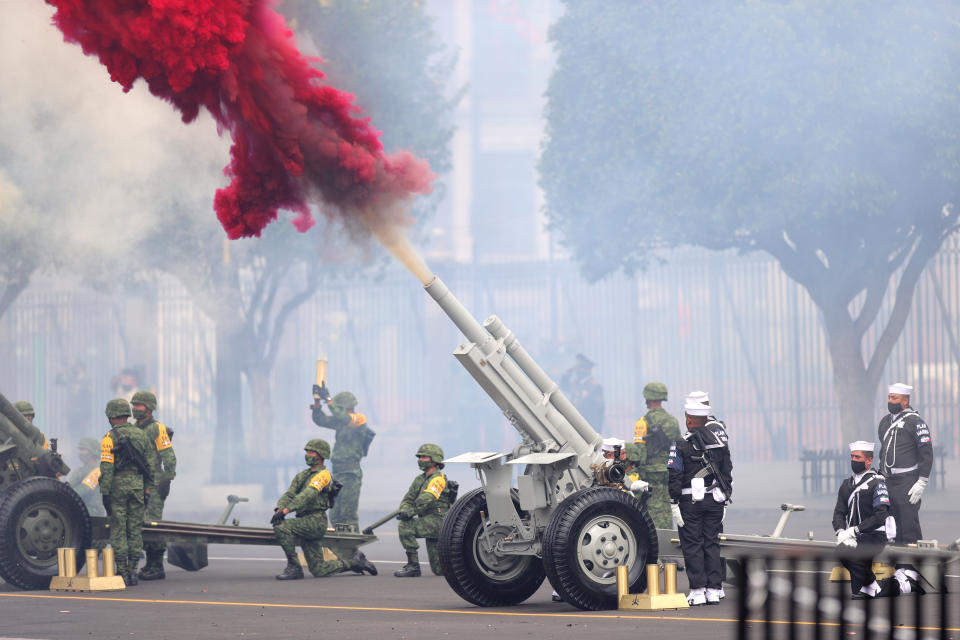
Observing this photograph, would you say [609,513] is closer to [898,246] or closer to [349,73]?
[898,246]

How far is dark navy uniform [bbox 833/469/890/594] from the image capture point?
13.0m

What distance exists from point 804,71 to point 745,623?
43.0 ft

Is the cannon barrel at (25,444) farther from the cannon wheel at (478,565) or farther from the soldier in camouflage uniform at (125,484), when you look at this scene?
the cannon wheel at (478,565)

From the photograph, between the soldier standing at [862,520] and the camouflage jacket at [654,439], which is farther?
the camouflage jacket at [654,439]

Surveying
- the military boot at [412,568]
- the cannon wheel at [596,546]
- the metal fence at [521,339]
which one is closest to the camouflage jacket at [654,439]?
the military boot at [412,568]

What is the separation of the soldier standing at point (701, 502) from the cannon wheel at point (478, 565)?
52.7 inches

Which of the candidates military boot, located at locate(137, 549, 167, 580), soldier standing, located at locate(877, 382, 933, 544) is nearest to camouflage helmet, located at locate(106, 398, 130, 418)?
military boot, located at locate(137, 549, 167, 580)

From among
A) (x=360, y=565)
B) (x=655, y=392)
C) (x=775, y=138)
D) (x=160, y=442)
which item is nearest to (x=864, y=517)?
(x=655, y=392)

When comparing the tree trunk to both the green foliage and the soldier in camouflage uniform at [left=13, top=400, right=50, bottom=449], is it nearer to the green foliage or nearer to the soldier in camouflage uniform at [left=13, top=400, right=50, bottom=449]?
the green foliage

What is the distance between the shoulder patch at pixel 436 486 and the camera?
650 inches

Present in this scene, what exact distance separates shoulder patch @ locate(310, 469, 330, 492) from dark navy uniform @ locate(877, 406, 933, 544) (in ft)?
16.9

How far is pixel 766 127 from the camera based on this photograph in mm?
23594

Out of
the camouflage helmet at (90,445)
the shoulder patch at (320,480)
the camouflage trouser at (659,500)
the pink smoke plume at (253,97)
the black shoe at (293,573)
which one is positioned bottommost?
the black shoe at (293,573)

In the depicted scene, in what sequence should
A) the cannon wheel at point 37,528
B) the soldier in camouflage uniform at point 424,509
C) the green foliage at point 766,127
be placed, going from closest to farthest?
the cannon wheel at point 37,528 < the soldier in camouflage uniform at point 424,509 < the green foliage at point 766,127
